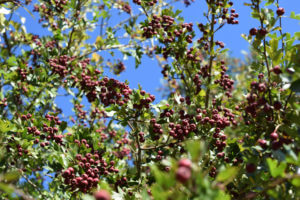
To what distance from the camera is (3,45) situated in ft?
22.4

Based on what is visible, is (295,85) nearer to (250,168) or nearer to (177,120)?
(250,168)

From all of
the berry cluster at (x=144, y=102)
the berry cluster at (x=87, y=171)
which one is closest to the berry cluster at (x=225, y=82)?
the berry cluster at (x=144, y=102)

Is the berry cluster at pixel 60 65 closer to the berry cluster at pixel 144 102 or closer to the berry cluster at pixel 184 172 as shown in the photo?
the berry cluster at pixel 144 102

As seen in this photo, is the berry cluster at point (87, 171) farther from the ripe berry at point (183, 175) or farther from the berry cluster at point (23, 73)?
the berry cluster at point (23, 73)

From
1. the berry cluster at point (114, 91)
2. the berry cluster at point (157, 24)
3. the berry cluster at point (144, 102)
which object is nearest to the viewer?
the berry cluster at point (144, 102)

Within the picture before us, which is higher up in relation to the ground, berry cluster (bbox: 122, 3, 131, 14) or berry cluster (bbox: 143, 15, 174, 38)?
berry cluster (bbox: 122, 3, 131, 14)

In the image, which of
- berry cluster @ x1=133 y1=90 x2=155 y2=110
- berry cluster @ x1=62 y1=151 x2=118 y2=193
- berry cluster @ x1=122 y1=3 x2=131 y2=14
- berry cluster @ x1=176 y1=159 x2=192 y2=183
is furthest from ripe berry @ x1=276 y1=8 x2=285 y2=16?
berry cluster @ x1=122 y1=3 x2=131 y2=14

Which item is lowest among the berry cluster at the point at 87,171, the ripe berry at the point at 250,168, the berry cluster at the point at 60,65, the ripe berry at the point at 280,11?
the ripe berry at the point at 250,168

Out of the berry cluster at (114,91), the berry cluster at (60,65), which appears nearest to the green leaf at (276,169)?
the berry cluster at (114,91)

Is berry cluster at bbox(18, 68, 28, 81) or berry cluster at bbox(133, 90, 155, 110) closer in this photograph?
berry cluster at bbox(133, 90, 155, 110)

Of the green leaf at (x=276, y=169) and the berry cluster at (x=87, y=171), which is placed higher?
the berry cluster at (x=87, y=171)

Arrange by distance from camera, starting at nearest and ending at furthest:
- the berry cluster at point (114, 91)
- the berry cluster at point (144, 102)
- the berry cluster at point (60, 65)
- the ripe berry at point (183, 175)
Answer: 1. the ripe berry at point (183, 175)
2. the berry cluster at point (144, 102)
3. the berry cluster at point (114, 91)
4. the berry cluster at point (60, 65)

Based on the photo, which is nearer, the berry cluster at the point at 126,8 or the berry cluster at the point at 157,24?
the berry cluster at the point at 157,24

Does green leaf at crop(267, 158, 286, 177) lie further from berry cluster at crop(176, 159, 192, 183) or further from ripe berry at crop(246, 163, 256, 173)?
berry cluster at crop(176, 159, 192, 183)
